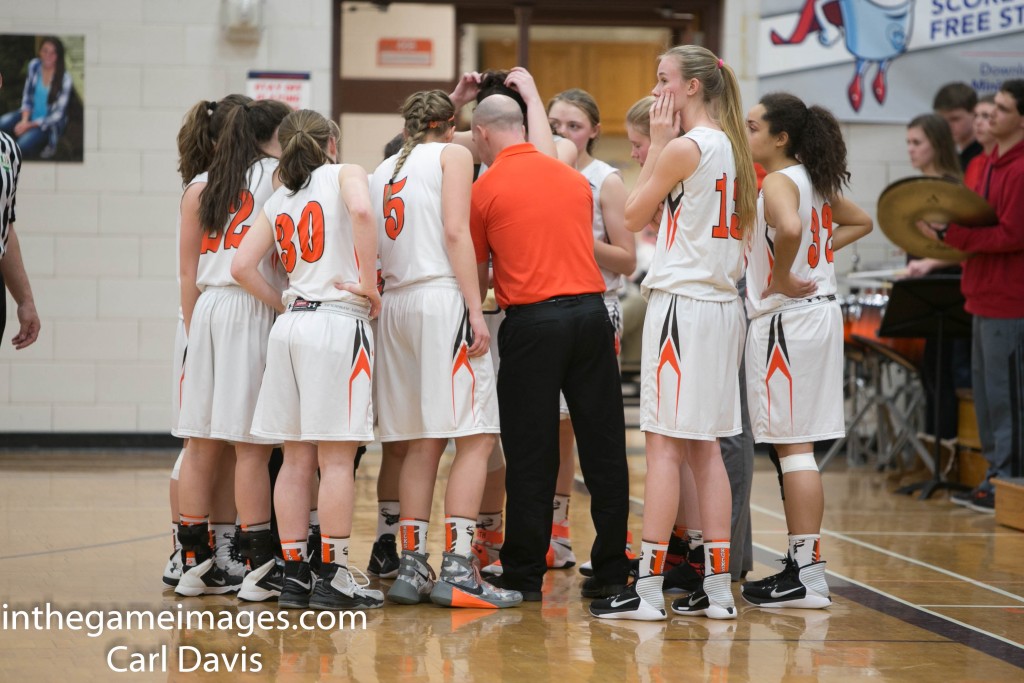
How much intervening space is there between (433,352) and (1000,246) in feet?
11.8

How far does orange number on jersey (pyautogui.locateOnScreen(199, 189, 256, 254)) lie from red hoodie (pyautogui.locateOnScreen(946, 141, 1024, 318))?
12.7 feet

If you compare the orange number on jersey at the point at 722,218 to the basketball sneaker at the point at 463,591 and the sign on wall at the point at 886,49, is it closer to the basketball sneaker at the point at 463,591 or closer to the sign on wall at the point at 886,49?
the basketball sneaker at the point at 463,591

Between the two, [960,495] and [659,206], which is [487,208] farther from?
[960,495]

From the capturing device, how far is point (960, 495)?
6570 millimetres

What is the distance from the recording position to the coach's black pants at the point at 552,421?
12.9ft

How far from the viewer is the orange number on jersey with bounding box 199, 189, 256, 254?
4070mm

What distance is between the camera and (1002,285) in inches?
246

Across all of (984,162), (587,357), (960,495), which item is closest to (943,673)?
(587,357)

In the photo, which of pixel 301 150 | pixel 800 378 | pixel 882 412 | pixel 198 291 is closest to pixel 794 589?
pixel 800 378

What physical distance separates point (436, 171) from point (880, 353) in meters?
4.27

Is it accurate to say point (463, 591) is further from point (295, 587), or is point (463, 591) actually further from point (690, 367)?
point (690, 367)

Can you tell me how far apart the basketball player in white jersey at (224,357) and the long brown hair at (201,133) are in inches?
2.5

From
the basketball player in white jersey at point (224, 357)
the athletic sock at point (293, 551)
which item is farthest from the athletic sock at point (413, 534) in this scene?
the basketball player in white jersey at point (224, 357)

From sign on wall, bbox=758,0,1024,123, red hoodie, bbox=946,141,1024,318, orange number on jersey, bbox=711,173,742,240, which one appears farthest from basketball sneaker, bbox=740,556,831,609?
sign on wall, bbox=758,0,1024,123
